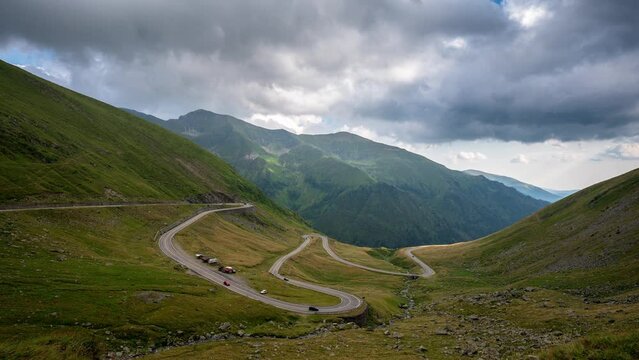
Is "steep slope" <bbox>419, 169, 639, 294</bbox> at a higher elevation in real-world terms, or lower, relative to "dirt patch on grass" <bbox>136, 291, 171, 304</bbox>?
higher

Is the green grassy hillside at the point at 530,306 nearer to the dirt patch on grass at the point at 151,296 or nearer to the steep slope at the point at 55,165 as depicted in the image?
the dirt patch on grass at the point at 151,296

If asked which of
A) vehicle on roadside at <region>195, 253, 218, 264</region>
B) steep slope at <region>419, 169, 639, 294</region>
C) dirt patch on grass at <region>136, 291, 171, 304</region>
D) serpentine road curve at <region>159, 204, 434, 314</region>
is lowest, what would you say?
serpentine road curve at <region>159, 204, 434, 314</region>

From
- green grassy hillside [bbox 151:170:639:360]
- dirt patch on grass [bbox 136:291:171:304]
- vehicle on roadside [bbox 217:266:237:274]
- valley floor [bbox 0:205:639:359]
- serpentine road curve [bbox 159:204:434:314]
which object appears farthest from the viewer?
vehicle on roadside [bbox 217:266:237:274]

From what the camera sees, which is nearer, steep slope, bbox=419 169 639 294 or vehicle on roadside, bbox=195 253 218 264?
steep slope, bbox=419 169 639 294

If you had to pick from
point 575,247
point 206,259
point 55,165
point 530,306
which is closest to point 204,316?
point 206,259

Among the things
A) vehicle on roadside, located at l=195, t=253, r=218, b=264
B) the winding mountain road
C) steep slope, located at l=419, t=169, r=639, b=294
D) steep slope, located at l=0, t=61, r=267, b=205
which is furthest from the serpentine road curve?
steep slope, located at l=419, t=169, r=639, b=294

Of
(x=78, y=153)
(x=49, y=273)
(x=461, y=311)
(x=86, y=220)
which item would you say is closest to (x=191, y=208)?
(x=78, y=153)

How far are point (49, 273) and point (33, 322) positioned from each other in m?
15.4

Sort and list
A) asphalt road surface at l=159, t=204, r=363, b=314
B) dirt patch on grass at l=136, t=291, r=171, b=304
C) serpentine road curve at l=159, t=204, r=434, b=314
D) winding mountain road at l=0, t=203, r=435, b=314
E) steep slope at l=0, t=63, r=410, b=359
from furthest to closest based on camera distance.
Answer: winding mountain road at l=0, t=203, r=435, b=314 < serpentine road curve at l=159, t=204, r=434, b=314 < asphalt road surface at l=159, t=204, r=363, b=314 < dirt patch on grass at l=136, t=291, r=171, b=304 < steep slope at l=0, t=63, r=410, b=359

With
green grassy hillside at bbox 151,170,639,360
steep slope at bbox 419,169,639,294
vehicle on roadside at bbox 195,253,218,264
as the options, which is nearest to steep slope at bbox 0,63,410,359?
green grassy hillside at bbox 151,170,639,360

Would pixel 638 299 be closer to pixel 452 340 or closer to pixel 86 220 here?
pixel 452 340

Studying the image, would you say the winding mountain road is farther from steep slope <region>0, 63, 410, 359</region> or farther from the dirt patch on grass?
the dirt patch on grass

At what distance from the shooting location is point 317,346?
2084 inches

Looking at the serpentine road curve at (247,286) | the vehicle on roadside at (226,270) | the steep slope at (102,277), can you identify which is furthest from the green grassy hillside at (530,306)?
the vehicle on roadside at (226,270)
